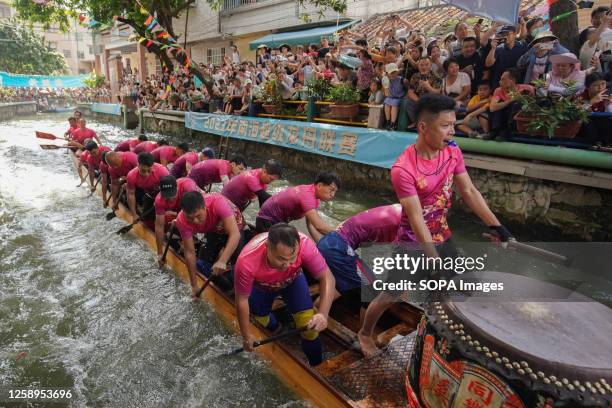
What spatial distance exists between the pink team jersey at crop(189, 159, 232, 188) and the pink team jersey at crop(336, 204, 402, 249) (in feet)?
10.5

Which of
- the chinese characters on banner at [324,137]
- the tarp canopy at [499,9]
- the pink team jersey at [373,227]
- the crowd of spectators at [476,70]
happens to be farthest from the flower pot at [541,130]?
the pink team jersey at [373,227]

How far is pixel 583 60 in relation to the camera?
6.12 metres

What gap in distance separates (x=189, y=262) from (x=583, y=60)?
6.69 meters

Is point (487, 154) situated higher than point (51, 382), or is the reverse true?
point (487, 154)

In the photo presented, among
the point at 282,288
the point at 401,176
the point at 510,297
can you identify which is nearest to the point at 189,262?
the point at 282,288

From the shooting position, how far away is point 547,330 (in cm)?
174

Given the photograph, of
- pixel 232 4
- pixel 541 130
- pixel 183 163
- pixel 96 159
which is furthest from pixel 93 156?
pixel 232 4

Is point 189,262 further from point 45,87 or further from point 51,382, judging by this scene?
point 45,87

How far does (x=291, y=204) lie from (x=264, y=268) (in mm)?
1548

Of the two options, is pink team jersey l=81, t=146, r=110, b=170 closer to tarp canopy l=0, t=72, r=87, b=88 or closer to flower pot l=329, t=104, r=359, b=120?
flower pot l=329, t=104, r=359, b=120

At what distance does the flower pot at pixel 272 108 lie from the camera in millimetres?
11632

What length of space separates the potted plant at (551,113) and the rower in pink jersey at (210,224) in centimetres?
465

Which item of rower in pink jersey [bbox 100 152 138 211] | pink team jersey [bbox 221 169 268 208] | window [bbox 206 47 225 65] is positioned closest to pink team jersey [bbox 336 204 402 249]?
pink team jersey [bbox 221 169 268 208]

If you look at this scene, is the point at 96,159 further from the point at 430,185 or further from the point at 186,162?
the point at 430,185
